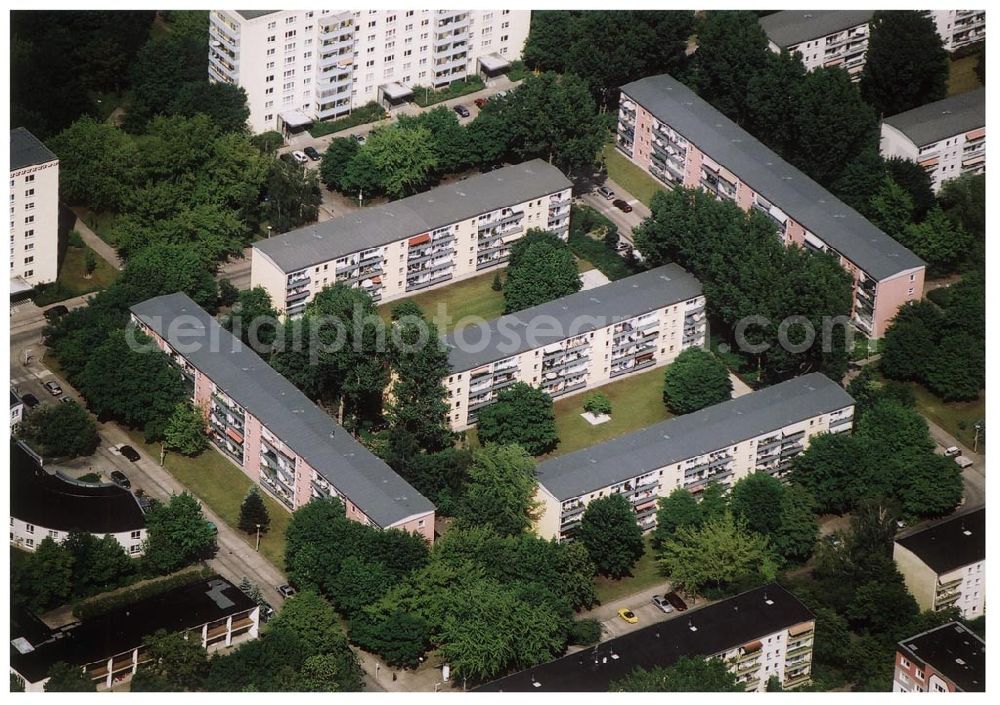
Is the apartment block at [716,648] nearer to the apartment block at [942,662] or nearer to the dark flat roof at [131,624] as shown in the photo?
the apartment block at [942,662]

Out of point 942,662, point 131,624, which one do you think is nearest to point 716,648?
point 942,662

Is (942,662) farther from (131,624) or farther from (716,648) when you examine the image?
(131,624)

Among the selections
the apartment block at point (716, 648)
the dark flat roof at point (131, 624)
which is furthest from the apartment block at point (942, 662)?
the dark flat roof at point (131, 624)

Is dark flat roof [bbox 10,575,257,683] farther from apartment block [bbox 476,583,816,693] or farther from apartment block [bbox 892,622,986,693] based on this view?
apartment block [bbox 892,622,986,693]

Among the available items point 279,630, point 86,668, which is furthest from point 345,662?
point 86,668

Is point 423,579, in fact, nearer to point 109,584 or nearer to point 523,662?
point 523,662

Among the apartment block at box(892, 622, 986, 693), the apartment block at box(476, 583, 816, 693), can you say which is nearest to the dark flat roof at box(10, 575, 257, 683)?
the apartment block at box(476, 583, 816, 693)
